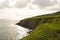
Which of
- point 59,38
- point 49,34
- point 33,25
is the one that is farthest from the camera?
point 33,25

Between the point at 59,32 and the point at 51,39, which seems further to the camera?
the point at 59,32

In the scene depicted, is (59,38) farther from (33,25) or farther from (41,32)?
(33,25)

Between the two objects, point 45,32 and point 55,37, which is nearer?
point 55,37

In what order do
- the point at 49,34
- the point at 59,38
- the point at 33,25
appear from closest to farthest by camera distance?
1. the point at 59,38
2. the point at 49,34
3. the point at 33,25

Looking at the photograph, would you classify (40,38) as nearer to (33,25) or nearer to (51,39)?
(51,39)

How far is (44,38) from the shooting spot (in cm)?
5616

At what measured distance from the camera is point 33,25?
585ft

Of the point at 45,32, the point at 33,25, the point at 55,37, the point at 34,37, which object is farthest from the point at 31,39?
the point at 33,25

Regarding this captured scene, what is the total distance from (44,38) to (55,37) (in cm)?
317

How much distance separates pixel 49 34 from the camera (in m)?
57.6

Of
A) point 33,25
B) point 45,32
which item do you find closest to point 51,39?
point 45,32

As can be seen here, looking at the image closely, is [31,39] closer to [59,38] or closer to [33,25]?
[59,38]

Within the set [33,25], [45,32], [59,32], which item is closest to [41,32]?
[45,32]

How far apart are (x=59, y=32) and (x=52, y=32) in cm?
208
